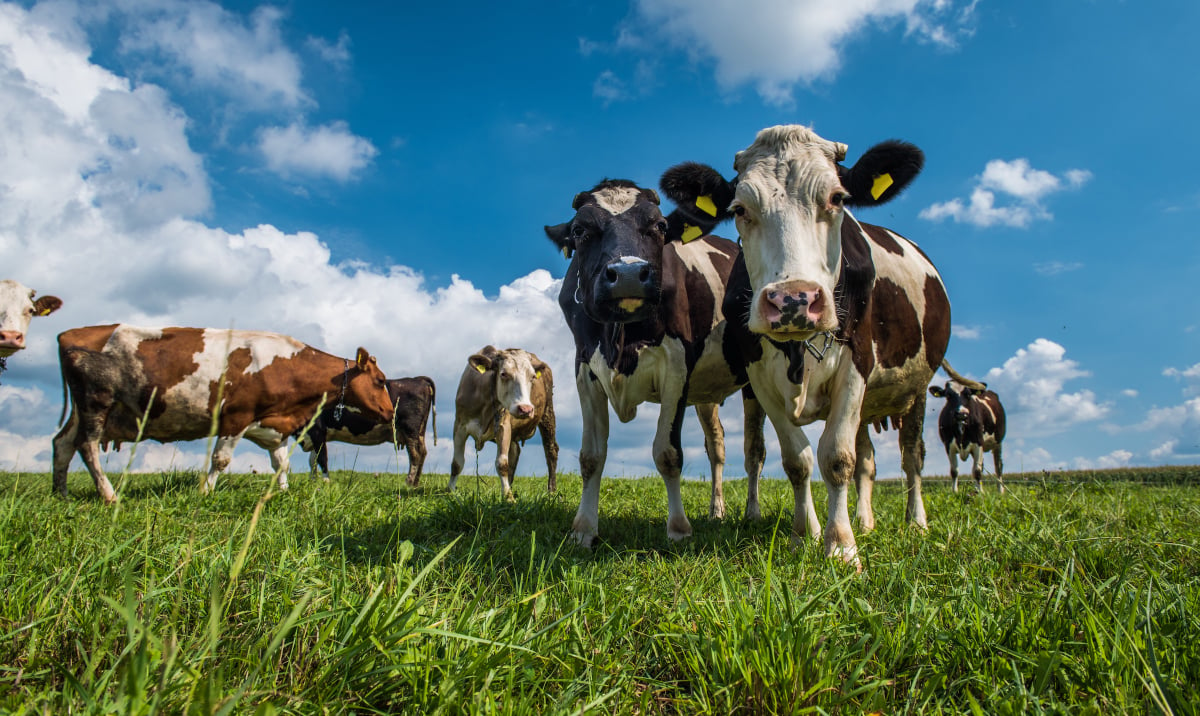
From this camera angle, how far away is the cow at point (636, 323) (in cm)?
480

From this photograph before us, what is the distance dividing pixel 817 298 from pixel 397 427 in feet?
45.2

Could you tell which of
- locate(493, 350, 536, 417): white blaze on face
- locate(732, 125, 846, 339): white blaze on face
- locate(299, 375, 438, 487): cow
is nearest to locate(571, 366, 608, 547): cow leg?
locate(732, 125, 846, 339): white blaze on face

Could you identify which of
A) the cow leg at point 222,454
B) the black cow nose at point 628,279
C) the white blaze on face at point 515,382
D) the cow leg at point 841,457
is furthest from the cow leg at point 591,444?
the cow leg at point 222,454

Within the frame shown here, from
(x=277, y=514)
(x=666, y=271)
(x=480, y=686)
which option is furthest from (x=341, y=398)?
(x=480, y=686)

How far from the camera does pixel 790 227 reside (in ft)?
12.9

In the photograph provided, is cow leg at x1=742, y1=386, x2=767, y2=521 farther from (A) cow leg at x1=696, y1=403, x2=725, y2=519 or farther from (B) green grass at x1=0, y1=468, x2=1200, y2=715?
(B) green grass at x1=0, y1=468, x2=1200, y2=715

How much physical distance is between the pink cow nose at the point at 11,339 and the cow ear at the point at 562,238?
820 cm

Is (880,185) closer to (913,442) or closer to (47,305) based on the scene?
(913,442)

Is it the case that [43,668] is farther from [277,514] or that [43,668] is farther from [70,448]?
[70,448]

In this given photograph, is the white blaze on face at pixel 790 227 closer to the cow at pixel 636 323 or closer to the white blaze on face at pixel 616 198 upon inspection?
the cow at pixel 636 323

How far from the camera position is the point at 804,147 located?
14.3ft

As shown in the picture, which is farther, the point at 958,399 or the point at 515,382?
the point at 958,399

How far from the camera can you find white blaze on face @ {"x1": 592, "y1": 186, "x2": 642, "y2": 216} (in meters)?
5.36

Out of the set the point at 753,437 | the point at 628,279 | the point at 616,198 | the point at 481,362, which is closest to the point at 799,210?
the point at 628,279
